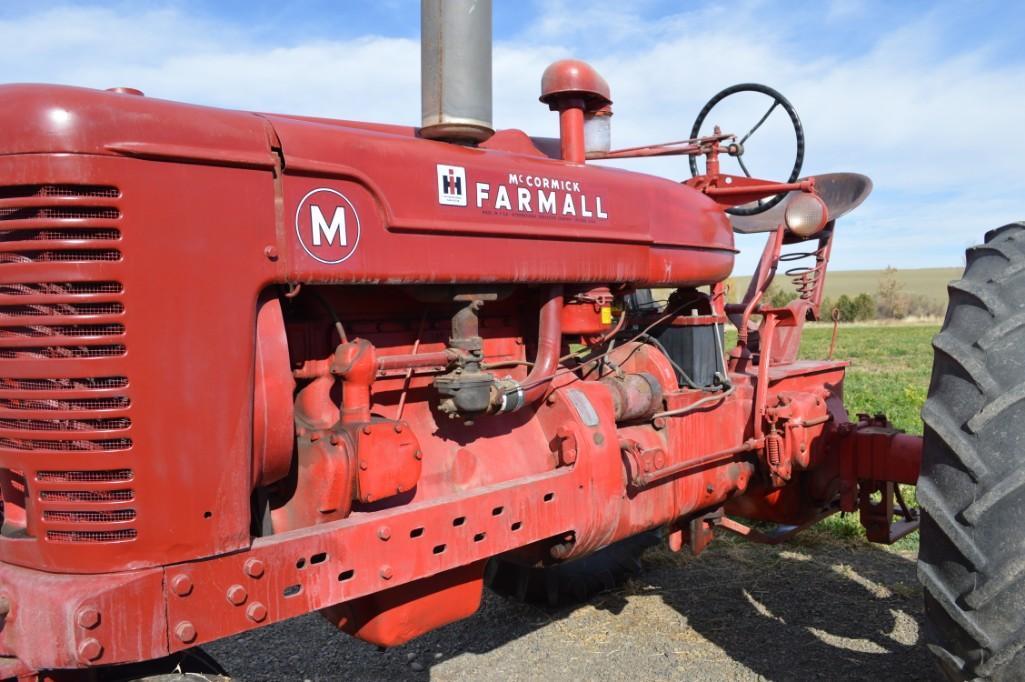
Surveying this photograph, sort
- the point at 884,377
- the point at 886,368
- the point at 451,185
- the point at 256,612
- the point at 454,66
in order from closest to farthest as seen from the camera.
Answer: the point at 256,612 → the point at 451,185 → the point at 454,66 → the point at 884,377 → the point at 886,368

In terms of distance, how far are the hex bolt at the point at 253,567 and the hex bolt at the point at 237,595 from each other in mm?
38

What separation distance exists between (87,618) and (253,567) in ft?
1.21

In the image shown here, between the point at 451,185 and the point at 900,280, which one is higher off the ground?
the point at 900,280

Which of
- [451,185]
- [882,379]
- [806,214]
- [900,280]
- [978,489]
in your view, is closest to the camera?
[978,489]

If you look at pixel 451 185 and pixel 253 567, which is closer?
pixel 253 567

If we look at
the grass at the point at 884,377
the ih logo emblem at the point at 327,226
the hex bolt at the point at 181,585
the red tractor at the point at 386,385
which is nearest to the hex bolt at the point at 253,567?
the red tractor at the point at 386,385

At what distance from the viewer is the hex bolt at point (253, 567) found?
2014 mm

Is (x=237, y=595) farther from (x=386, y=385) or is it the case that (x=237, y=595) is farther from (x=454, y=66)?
(x=454, y=66)

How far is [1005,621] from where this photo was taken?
2346mm

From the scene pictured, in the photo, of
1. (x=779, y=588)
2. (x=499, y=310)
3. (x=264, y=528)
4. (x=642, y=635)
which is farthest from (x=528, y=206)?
(x=779, y=588)

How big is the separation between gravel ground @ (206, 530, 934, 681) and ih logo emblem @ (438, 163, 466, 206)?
86.3 inches

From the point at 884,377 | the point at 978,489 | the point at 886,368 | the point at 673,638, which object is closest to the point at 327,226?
the point at 978,489

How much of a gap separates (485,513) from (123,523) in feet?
3.32

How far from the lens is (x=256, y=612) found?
6.62ft
